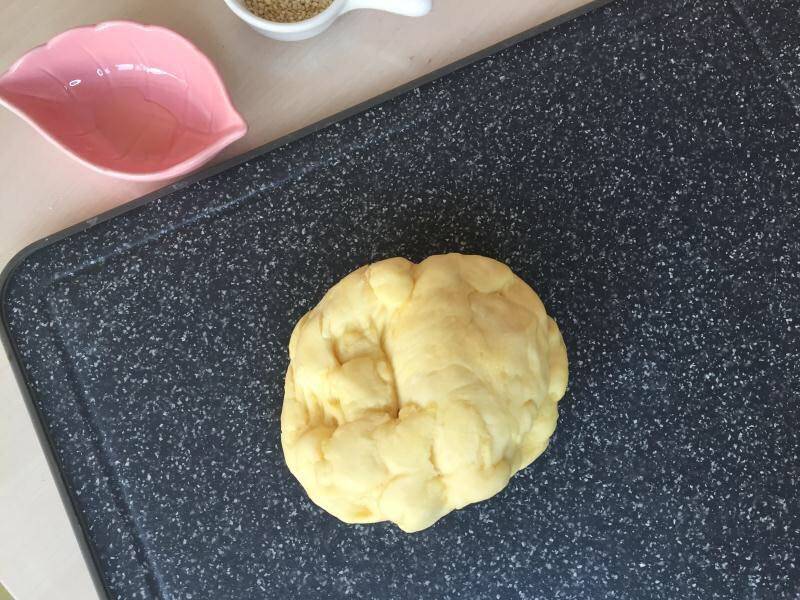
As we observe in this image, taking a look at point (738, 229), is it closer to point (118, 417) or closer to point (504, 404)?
point (504, 404)

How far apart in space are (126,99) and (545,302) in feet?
1.52

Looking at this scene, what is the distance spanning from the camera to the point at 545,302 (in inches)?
27.0

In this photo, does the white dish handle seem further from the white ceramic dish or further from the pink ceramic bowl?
the pink ceramic bowl

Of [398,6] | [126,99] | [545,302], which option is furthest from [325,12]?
[545,302]

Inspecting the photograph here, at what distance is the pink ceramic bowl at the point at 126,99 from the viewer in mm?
639

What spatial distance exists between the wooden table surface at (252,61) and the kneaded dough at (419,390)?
0.78ft

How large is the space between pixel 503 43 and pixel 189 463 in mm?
519

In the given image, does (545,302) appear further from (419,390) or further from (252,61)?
(252,61)

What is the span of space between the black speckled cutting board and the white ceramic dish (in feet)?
0.28

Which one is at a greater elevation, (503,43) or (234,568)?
(503,43)

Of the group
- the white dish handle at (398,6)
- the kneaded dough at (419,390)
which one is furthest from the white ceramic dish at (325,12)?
the kneaded dough at (419,390)

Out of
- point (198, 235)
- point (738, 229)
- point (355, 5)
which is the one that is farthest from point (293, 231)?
point (738, 229)

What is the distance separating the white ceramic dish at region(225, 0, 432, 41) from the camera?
0.64 m

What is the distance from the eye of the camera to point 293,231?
27.3 inches
